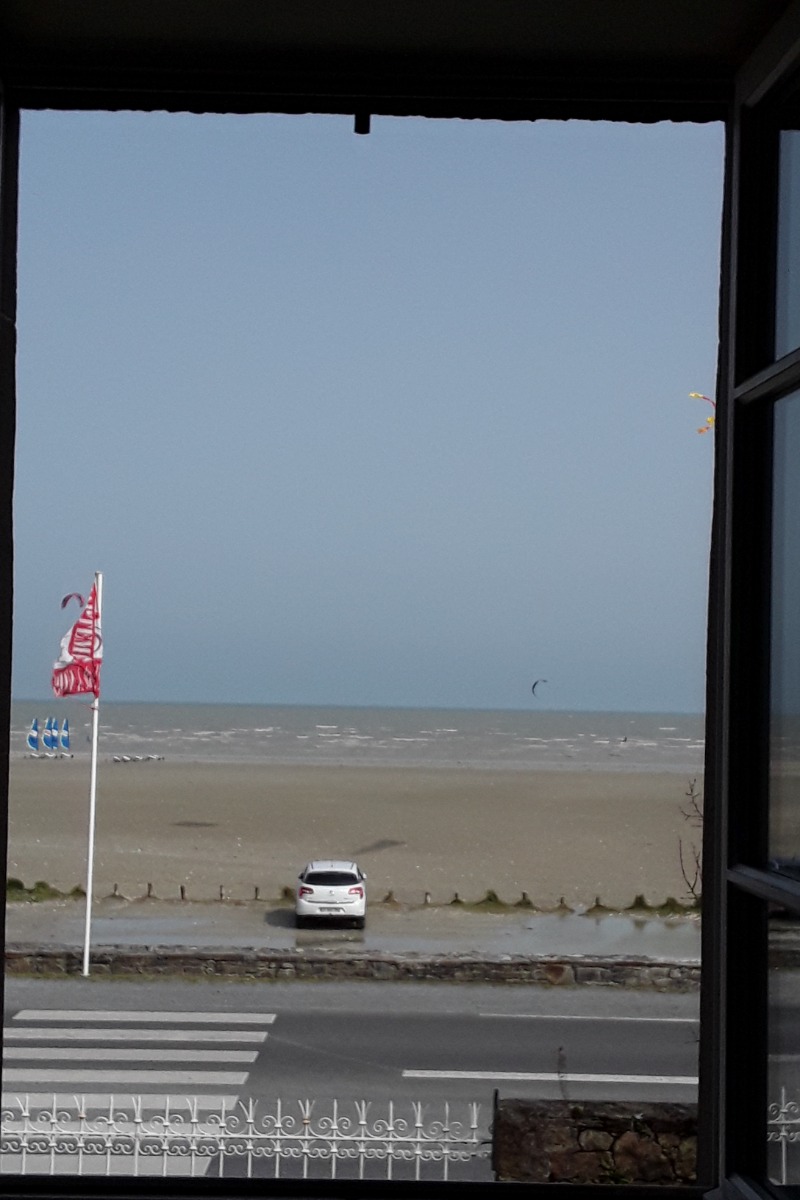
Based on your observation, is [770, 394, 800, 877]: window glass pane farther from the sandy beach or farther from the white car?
the sandy beach

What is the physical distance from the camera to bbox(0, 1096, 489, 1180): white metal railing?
3086 mm

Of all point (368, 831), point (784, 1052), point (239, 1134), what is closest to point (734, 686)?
point (784, 1052)

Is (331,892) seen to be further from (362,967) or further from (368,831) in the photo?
(368,831)

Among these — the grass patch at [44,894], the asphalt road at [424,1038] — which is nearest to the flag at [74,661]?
the asphalt road at [424,1038]

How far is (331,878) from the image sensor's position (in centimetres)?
1164

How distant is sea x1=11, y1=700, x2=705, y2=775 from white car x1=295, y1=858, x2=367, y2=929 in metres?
10.8

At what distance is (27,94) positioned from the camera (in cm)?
140

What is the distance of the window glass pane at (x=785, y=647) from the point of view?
1170 millimetres

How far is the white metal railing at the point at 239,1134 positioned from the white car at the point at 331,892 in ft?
6.79

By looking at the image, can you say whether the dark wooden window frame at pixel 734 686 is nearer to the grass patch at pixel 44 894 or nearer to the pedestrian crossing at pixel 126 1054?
the pedestrian crossing at pixel 126 1054

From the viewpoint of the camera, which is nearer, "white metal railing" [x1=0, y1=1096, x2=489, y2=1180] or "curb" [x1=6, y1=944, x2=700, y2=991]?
"white metal railing" [x1=0, y1=1096, x2=489, y2=1180]

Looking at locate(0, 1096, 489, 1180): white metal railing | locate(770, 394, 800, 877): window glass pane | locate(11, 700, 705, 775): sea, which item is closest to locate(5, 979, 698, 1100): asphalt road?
locate(0, 1096, 489, 1180): white metal railing

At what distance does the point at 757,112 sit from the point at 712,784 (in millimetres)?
693

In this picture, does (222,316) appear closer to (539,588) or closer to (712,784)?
(539,588)
